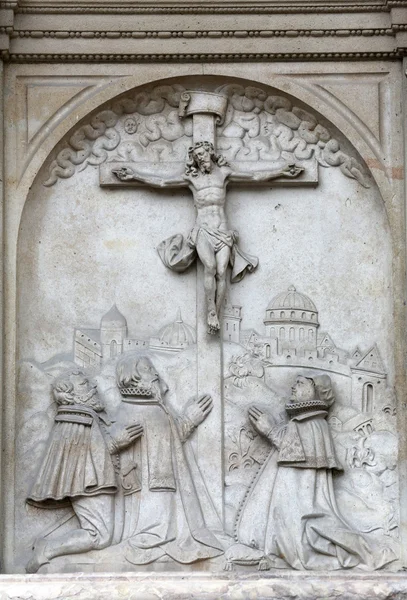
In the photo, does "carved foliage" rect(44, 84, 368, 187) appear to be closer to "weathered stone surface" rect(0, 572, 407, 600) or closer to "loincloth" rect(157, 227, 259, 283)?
"loincloth" rect(157, 227, 259, 283)

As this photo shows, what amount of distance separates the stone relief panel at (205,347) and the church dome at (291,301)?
0.03 feet

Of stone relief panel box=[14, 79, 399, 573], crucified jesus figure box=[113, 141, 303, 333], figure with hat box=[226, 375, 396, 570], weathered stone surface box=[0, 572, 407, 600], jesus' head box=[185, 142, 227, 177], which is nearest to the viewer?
weathered stone surface box=[0, 572, 407, 600]

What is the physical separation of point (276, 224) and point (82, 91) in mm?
1558

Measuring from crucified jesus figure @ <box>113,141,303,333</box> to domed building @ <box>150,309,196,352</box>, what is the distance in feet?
0.61

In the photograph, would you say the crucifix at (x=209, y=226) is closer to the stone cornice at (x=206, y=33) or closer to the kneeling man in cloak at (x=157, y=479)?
the kneeling man in cloak at (x=157, y=479)

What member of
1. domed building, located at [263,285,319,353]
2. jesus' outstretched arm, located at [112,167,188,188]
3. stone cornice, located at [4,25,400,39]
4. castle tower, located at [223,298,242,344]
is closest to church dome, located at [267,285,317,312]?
domed building, located at [263,285,319,353]

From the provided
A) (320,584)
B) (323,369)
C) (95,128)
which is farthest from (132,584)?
(95,128)

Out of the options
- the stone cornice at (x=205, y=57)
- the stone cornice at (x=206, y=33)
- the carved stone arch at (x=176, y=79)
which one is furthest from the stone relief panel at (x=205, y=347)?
the stone cornice at (x=206, y=33)

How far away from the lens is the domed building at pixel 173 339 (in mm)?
11523

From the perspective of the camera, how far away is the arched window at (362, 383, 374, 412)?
11445 millimetres

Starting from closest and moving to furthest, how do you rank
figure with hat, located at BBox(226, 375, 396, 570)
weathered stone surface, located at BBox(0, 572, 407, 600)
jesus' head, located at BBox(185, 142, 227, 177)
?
weathered stone surface, located at BBox(0, 572, 407, 600), figure with hat, located at BBox(226, 375, 396, 570), jesus' head, located at BBox(185, 142, 227, 177)

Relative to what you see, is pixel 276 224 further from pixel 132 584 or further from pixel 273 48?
pixel 132 584

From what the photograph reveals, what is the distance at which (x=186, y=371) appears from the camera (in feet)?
37.7

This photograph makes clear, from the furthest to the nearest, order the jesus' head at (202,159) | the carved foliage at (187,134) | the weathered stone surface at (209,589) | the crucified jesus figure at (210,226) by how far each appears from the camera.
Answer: the carved foliage at (187,134) → the jesus' head at (202,159) → the crucified jesus figure at (210,226) → the weathered stone surface at (209,589)
